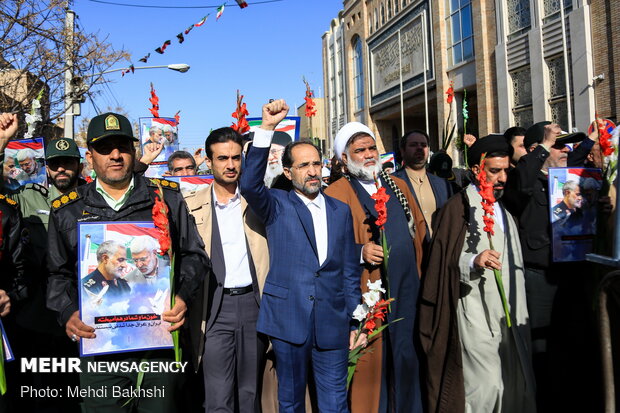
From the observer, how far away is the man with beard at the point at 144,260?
9.05 feet

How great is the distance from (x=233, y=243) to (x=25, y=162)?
2702mm

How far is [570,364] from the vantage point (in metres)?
4.04

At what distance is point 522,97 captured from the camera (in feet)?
71.1

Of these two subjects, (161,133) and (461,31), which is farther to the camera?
(461,31)

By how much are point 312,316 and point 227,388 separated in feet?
2.46

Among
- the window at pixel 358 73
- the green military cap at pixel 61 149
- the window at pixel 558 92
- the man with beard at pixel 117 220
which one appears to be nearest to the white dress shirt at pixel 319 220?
the man with beard at pixel 117 220

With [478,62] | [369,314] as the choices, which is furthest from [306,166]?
[478,62]

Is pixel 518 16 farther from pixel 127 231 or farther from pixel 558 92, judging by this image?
pixel 127 231

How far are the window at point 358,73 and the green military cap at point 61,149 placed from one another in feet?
127

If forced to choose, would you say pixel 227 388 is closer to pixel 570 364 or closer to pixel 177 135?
pixel 570 364

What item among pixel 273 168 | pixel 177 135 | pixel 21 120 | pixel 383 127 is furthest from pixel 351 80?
pixel 273 168

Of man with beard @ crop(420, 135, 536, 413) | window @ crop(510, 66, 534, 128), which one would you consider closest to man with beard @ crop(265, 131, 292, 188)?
man with beard @ crop(420, 135, 536, 413)

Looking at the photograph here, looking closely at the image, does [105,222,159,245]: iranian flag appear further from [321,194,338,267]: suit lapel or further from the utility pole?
the utility pole

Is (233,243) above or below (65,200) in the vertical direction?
below
